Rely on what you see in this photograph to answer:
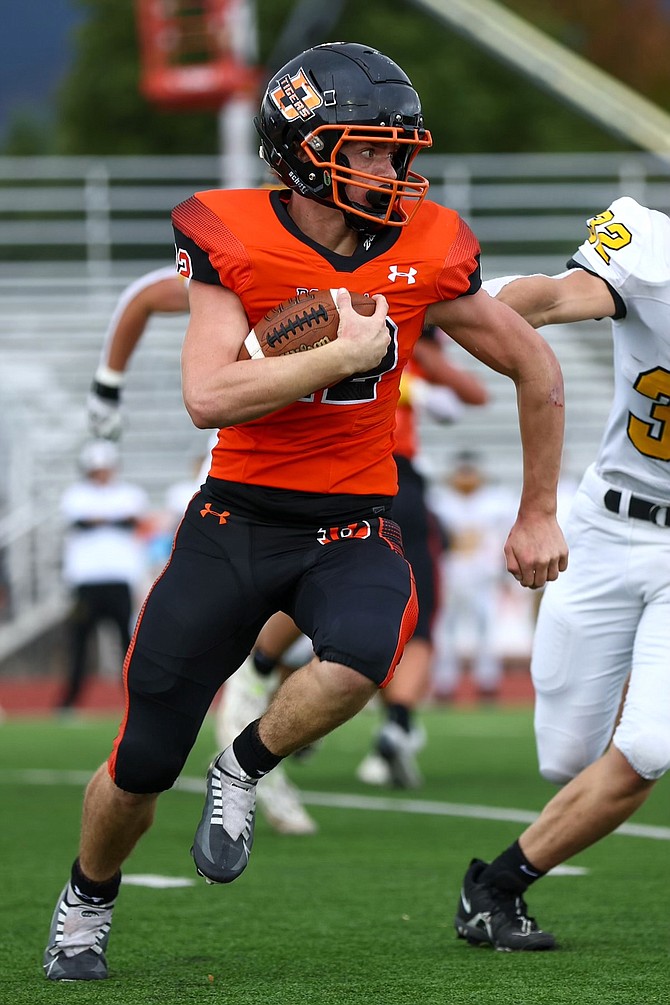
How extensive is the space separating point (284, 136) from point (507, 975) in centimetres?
185

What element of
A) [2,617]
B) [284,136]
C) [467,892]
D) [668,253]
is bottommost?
[2,617]

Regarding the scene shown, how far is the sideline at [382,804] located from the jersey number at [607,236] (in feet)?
8.15

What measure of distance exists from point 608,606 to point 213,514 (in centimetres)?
100

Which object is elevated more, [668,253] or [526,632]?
[668,253]

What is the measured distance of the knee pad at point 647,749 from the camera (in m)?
3.93

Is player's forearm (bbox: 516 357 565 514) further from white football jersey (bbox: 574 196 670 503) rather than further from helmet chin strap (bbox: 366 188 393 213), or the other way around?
helmet chin strap (bbox: 366 188 393 213)

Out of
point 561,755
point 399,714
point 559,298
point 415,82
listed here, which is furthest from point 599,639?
point 415,82

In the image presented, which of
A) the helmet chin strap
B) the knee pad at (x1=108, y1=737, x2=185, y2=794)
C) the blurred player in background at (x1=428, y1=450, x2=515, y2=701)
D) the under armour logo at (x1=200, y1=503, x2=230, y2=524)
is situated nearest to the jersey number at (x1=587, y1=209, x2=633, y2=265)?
the helmet chin strap

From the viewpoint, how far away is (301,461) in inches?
146

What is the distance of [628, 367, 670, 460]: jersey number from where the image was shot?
4098mm

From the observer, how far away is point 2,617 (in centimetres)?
1525

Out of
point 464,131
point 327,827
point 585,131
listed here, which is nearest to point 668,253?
point 327,827

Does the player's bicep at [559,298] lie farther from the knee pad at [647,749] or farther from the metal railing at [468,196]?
the metal railing at [468,196]

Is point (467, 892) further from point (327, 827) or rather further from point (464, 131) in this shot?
point (464, 131)
